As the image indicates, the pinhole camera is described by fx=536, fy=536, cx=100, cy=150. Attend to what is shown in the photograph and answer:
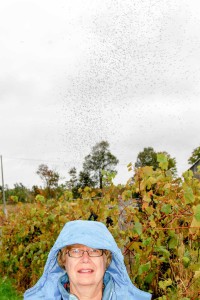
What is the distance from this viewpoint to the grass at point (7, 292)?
739 cm

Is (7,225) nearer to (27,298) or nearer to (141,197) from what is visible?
Answer: (141,197)

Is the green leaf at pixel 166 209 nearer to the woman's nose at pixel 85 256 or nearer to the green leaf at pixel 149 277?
the green leaf at pixel 149 277

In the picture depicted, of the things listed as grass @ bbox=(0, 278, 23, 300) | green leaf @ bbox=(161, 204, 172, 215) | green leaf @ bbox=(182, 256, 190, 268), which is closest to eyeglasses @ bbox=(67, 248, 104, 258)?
green leaf @ bbox=(182, 256, 190, 268)

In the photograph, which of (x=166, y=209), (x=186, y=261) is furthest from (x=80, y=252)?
(x=166, y=209)

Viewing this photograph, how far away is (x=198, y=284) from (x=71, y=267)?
1.42 metres

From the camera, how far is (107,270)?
2.96 m

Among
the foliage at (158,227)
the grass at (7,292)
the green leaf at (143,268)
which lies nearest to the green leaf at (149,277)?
the foliage at (158,227)

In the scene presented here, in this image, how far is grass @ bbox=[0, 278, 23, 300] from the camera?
7.39m

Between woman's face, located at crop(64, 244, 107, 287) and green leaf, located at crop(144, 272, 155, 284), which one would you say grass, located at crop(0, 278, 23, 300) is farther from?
woman's face, located at crop(64, 244, 107, 287)

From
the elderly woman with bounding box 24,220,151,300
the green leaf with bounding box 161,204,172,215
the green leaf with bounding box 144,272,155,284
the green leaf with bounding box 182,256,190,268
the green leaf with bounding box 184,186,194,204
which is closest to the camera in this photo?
the elderly woman with bounding box 24,220,151,300

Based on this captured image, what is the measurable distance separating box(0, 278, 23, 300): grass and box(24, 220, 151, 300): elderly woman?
4.69 meters

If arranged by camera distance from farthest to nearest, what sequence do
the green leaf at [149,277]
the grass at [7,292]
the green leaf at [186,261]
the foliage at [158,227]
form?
1. the grass at [7,292]
2. the green leaf at [149,277]
3. the foliage at [158,227]
4. the green leaf at [186,261]

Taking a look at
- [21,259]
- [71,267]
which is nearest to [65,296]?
[71,267]

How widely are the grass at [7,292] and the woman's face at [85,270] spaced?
4.92m
